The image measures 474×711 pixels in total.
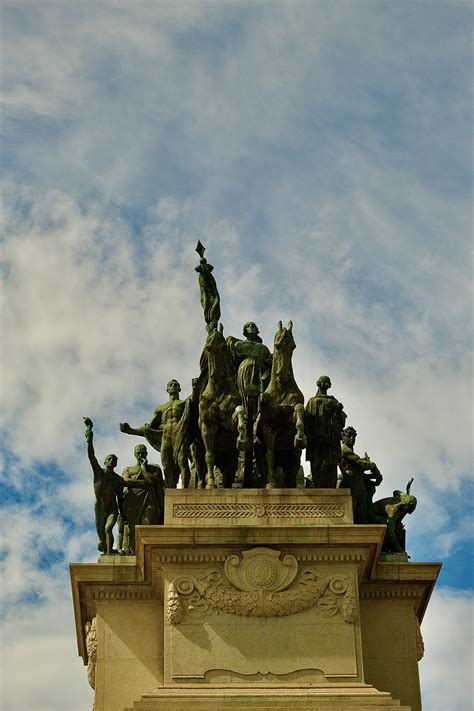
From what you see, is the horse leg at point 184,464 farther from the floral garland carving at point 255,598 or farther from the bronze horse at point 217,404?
the floral garland carving at point 255,598

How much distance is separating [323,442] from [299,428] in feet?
3.71

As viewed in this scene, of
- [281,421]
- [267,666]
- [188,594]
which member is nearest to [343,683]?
[267,666]

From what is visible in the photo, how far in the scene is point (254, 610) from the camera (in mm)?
32375

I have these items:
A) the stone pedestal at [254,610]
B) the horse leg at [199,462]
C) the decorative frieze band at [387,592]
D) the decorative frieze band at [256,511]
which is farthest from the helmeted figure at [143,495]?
the decorative frieze band at [387,592]

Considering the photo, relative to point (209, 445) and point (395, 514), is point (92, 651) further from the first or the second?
point (395, 514)

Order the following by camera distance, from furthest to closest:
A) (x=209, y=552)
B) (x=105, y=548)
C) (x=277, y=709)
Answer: (x=105, y=548) → (x=209, y=552) → (x=277, y=709)

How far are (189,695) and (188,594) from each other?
7.48 feet

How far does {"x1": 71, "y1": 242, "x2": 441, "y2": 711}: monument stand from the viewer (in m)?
31.9

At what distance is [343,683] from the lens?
104ft

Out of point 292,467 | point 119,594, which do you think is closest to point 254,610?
point 119,594

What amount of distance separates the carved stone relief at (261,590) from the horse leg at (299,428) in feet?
8.39

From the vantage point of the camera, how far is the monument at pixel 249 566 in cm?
3191

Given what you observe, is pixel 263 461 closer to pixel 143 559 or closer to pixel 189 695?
pixel 143 559

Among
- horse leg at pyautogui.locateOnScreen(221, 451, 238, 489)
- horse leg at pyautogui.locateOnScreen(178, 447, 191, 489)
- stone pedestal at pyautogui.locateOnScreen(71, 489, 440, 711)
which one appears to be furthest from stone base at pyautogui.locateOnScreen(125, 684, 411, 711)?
horse leg at pyautogui.locateOnScreen(221, 451, 238, 489)
